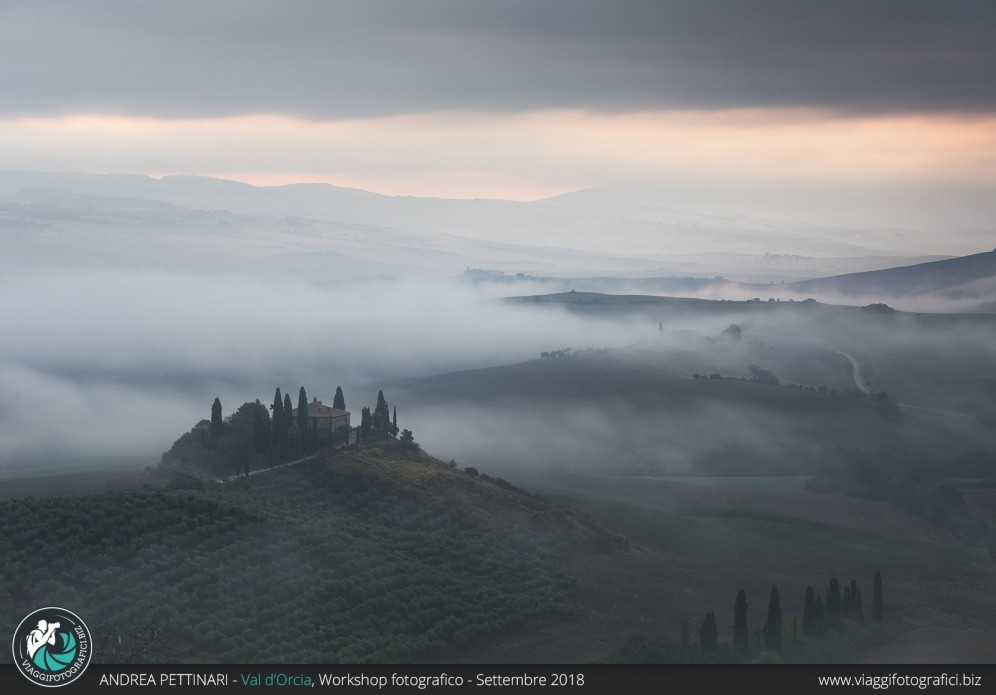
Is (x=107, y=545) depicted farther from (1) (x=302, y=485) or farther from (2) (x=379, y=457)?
(2) (x=379, y=457)

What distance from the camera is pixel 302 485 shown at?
73.2 meters

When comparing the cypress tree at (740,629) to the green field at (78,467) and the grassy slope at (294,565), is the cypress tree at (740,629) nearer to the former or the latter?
the grassy slope at (294,565)

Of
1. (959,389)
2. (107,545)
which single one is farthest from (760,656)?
(959,389)

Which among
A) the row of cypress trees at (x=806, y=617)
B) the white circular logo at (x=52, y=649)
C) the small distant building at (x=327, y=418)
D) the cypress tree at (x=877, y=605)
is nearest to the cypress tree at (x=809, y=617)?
the row of cypress trees at (x=806, y=617)

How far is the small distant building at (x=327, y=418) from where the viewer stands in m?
85.2

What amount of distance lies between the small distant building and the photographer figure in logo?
50.3 metres

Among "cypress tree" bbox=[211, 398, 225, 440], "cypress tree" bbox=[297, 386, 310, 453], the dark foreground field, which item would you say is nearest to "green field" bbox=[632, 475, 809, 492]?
the dark foreground field

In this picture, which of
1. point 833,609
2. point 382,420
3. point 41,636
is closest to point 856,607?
point 833,609

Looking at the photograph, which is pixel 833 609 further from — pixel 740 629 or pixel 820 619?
pixel 740 629

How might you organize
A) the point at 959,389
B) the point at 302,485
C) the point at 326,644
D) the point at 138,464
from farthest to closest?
the point at 959,389
the point at 138,464
the point at 302,485
the point at 326,644

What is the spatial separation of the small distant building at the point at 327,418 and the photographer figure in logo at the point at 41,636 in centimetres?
5034

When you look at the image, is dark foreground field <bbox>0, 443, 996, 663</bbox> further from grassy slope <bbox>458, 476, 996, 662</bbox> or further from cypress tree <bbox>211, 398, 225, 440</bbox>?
cypress tree <bbox>211, 398, 225, 440</bbox>

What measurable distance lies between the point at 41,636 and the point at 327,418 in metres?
52.8

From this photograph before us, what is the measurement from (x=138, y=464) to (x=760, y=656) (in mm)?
65116
